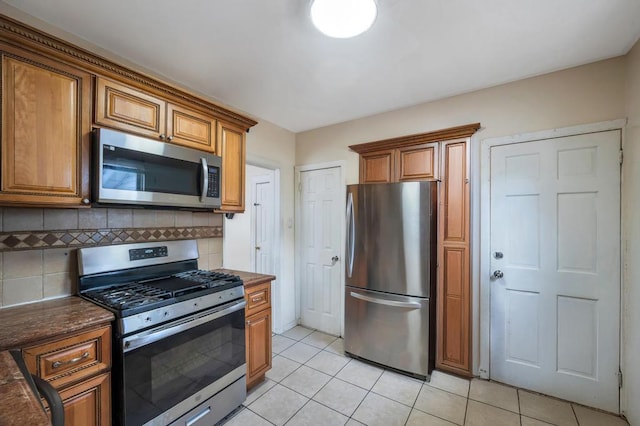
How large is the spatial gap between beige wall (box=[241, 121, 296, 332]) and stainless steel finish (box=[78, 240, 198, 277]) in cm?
129

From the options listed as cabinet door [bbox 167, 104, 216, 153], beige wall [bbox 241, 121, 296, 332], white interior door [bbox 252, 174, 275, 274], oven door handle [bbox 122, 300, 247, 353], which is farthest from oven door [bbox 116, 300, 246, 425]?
white interior door [bbox 252, 174, 275, 274]

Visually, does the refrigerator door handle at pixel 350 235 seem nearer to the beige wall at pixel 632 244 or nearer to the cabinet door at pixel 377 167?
the cabinet door at pixel 377 167

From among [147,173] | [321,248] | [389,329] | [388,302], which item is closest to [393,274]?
[388,302]

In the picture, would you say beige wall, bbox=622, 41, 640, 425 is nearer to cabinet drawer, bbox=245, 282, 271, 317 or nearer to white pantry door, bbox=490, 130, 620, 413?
white pantry door, bbox=490, 130, 620, 413

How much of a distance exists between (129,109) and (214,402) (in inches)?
76.5

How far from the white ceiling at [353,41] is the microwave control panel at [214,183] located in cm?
77

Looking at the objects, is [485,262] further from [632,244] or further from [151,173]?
[151,173]

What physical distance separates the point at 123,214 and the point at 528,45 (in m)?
2.97

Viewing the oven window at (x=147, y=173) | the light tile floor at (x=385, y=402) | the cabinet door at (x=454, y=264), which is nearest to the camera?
the oven window at (x=147, y=173)

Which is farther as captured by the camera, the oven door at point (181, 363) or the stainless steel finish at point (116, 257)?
the stainless steel finish at point (116, 257)

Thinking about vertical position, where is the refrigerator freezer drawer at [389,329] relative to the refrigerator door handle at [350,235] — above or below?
below

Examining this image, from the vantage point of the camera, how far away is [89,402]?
130 cm

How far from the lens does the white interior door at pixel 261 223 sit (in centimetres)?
380

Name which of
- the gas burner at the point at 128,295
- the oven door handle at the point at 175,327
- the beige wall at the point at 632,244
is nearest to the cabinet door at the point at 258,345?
the oven door handle at the point at 175,327
